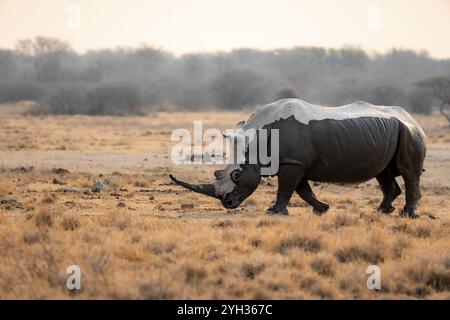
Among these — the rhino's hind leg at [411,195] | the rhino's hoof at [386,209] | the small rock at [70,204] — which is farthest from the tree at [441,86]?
the small rock at [70,204]

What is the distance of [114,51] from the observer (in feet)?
438

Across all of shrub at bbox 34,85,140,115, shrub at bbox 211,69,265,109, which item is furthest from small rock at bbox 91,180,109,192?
shrub at bbox 211,69,265,109

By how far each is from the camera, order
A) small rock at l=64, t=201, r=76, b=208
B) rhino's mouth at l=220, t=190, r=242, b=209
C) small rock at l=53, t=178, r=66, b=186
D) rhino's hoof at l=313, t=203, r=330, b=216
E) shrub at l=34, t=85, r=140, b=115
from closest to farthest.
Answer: rhino's mouth at l=220, t=190, r=242, b=209 → rhino's hoof at l=313, t=203, r=330, b=216 → small rock at l=64, t=201, r=76, b=208 → small rock at l=53, t=178, r=66, b=186 → shrub at l=34, t=85, r=140, b=115

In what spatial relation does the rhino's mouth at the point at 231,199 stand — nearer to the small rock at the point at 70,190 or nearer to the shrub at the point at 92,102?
the small rock at the point at 70,190

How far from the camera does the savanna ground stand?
812 centimetres

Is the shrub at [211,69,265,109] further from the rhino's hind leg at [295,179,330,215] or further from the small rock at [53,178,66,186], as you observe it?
the rhino's hind leg at [295,179,330,215]

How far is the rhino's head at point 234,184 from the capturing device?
12.1 meters

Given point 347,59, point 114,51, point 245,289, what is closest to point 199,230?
point 245,289

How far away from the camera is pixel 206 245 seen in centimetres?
963

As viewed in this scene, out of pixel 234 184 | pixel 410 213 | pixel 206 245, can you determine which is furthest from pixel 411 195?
Answer: pixel 206 245

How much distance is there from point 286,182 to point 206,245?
281 centimetres

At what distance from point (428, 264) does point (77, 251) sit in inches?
151

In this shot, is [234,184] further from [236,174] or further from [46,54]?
[46,54]

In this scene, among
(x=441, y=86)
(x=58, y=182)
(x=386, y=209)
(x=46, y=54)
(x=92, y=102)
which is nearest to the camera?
(x=386, y=209)
